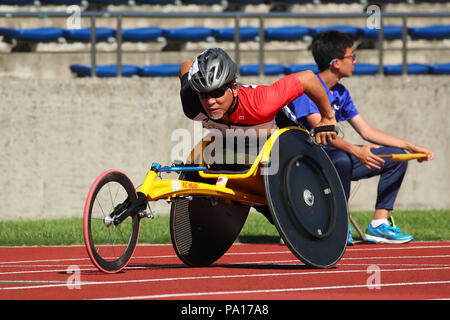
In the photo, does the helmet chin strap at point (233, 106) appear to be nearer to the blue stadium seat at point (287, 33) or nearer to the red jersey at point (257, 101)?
the red jersey at point (257, 101)

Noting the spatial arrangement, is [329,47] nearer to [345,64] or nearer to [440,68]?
[345,64]

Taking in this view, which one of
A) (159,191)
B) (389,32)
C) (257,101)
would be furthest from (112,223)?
(389,32)

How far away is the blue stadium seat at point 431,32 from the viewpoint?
15.3m

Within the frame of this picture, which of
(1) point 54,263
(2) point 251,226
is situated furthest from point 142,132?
(1) point 54,263

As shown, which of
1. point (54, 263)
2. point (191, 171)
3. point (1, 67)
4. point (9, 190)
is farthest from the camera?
point (1, 67)

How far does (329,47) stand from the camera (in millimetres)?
8680

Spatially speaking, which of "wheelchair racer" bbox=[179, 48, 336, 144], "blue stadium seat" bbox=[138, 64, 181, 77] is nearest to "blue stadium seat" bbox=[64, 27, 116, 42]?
"blue stadium seat" bbox=[138, 64, 181, 77]

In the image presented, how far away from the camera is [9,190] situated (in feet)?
41.0

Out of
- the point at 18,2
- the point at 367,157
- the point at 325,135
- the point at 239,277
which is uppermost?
the point at 18,2

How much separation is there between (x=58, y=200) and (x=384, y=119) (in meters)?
4.58

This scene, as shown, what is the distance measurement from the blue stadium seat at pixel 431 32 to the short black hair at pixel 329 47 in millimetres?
6815

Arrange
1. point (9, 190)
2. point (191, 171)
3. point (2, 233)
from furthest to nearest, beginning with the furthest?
point (9, 190), point (2, 233), point (191, 171)

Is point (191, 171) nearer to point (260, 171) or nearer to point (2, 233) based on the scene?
point (260, 171)

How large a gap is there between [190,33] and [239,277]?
9.24m
